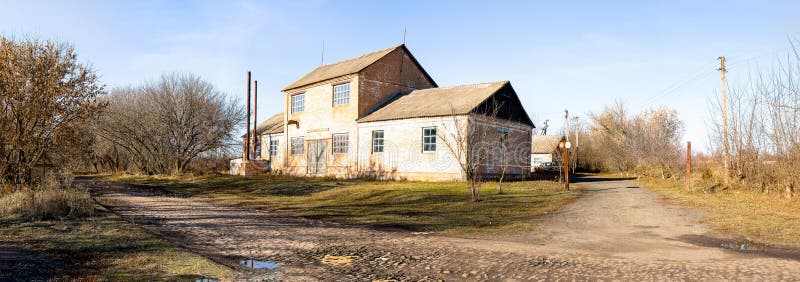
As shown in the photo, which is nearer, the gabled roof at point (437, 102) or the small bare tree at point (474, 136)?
the small bare tree at point (474, 136)

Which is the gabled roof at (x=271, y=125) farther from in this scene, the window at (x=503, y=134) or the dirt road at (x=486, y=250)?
the dirt road at (x=486, y=250)

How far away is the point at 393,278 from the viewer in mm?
5578

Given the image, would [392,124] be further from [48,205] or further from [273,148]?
[48,205]

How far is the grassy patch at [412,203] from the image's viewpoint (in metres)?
10.8

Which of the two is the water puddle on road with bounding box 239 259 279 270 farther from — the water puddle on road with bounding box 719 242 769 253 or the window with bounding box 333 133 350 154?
the window with bounding box 333 133 350 154

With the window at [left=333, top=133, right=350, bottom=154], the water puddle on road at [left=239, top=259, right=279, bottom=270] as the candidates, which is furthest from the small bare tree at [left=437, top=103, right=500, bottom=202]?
the water puddle on road at [left=239, top=259, right=279, bottom=270]

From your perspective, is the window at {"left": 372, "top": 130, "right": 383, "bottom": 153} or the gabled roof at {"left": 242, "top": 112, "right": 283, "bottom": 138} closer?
the window at {"left": 372, "top": 130, "right": 383, "bottom": 153}

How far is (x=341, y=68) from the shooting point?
2798 centimetres

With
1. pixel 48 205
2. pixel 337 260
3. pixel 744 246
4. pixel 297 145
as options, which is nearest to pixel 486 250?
pixel 337 260

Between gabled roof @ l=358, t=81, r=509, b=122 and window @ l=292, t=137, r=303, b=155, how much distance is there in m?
5.84

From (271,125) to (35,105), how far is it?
22.2m

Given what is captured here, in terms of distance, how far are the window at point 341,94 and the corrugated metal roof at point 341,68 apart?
660 millimetres

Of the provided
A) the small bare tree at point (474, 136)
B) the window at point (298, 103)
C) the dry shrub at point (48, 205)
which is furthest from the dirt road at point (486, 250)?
the window at point (298, 103)

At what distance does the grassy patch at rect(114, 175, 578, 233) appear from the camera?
10.8 metres
